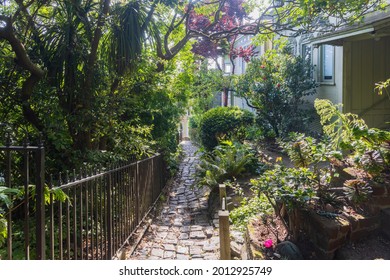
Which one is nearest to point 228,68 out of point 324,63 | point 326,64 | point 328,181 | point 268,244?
point 324,63

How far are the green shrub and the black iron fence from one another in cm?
572

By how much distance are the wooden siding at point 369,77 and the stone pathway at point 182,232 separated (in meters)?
4.14

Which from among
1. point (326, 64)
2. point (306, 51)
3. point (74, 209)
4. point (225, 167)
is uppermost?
point (306, 51)

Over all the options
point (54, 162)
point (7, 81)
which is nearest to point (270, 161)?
point (54, 162)

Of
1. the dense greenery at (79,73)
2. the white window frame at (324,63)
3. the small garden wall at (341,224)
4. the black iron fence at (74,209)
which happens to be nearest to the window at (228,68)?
the white window frame at (324,63)

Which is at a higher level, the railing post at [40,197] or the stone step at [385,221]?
the railing post at [40,197]

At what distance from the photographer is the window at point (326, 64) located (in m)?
9.91

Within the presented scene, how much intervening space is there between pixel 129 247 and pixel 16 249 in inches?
59.9

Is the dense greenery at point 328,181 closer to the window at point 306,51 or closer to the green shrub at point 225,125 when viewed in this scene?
the window at point 306,51

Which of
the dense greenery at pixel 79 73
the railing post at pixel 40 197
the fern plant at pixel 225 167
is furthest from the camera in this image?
the fern plant at pixel 225 167

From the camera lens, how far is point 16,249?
3.70 m

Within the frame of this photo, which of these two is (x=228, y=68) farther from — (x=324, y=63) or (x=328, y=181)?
(x=328, y=181)

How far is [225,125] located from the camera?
39.3 ft

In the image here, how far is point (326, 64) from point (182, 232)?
694cm
